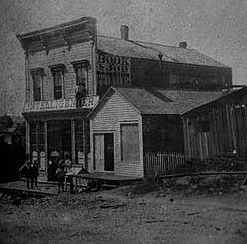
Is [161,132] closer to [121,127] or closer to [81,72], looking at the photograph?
[121,127]

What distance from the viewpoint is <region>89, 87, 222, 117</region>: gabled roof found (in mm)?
7565

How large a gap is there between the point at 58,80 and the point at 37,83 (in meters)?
0.52

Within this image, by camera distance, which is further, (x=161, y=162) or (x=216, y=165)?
(x=161, y=162)

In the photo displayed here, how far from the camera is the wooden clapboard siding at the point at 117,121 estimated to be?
734 centimetres

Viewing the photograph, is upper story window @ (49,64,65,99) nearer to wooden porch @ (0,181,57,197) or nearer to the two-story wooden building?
the two-story wooden building

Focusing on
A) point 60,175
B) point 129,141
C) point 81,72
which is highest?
point 81,72

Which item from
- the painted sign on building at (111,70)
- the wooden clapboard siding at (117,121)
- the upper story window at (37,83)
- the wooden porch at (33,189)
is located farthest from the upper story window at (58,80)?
the wooden porch at (33,189)

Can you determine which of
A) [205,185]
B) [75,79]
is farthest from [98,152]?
[205,185]

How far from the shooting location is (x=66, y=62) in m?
9.75

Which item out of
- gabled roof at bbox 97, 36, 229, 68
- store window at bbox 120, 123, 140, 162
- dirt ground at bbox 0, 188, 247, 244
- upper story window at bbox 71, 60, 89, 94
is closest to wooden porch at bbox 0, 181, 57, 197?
dirt ground at bbox 0, 188, 247, 244

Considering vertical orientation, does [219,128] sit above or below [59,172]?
above

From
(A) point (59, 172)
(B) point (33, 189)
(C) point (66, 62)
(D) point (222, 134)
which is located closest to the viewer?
(D) point (222, 134)

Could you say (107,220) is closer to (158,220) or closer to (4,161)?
(158,220)

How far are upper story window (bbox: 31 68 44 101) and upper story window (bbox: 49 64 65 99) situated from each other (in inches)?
12.8
